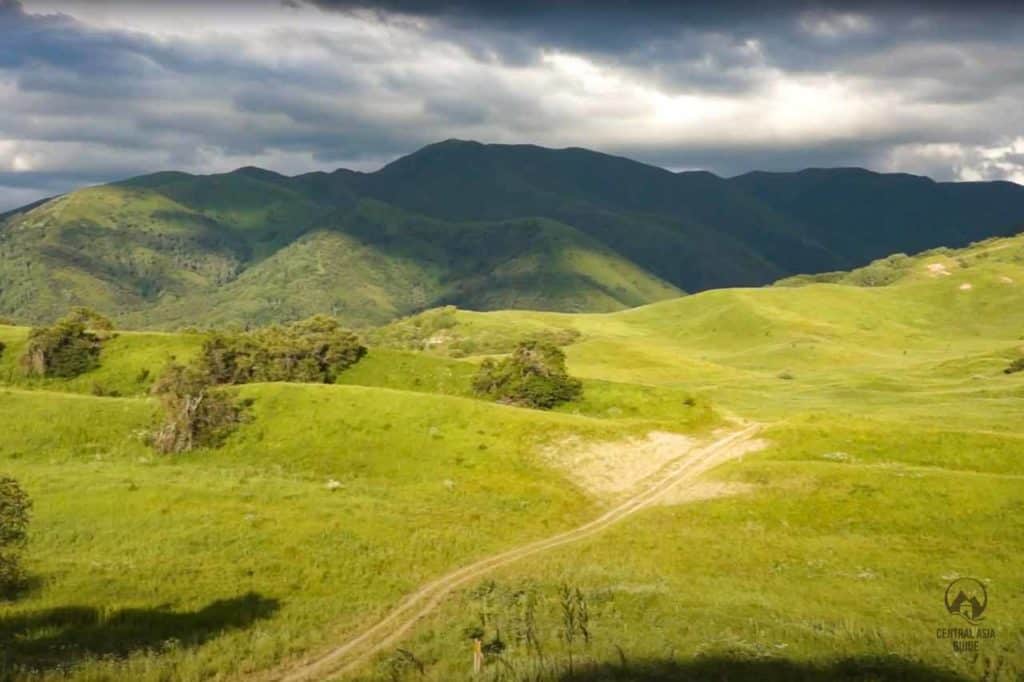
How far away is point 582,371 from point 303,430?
113m

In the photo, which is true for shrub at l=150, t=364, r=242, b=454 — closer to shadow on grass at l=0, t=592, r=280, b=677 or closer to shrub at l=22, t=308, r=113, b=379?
shadow on grass at l=0, t=592, r=280, b=677

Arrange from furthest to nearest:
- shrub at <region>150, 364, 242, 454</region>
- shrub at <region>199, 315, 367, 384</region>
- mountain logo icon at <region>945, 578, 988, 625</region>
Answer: shrub at <region>199, 315, 367, 384</region> → shrub at <region>150, 364, 242, 454</region> → mountain logo icon at <region>945, 578, 988, 625</region>

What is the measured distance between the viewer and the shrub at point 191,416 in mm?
61375

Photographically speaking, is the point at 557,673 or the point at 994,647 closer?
the point at 557,673

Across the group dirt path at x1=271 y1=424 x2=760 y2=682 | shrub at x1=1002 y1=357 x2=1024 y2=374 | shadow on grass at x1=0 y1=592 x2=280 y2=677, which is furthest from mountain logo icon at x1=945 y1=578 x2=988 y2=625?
shrub at x1=1002 y1=357 x2=1024 y2=374

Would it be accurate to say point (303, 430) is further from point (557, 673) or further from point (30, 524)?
point (557, 673)

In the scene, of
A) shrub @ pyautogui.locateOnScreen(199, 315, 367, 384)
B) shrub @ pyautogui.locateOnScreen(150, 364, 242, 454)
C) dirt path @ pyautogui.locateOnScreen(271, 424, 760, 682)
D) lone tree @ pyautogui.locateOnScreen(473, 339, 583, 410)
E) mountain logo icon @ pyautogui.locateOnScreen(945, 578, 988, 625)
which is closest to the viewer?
dirt path @ pyautogui.locateOnScreen(271, 424, 760, 682)

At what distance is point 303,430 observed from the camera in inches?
2557

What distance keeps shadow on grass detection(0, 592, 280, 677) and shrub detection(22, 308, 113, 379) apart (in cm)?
7551

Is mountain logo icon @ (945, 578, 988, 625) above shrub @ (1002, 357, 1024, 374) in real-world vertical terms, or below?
above

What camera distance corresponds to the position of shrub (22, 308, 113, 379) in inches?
3720

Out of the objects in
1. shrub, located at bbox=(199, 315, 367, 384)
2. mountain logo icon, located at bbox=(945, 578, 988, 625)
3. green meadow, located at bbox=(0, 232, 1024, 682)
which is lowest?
mountain logo icon, located at bbox=(945, 578, 988, 625)

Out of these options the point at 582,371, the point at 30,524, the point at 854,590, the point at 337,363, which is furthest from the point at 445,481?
the point at 582,371

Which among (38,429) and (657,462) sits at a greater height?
(38,429)
